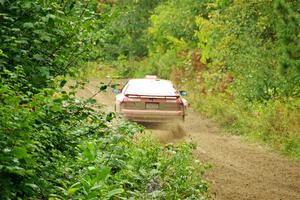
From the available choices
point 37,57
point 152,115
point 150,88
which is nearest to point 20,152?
point 37,57

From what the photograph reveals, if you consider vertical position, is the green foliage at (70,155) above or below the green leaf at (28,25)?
below

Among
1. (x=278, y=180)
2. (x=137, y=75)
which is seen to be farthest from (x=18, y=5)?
(x=137, y=75)

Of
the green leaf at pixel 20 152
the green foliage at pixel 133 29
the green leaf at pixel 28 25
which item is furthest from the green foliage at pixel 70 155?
the green foliage at pixel 133 29

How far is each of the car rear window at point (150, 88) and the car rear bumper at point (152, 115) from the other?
560mm

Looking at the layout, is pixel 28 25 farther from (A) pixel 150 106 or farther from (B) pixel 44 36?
(A) pixel 150 106

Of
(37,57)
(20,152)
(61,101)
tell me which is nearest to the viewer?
(20,152)

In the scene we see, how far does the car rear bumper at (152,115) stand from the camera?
17.2 metres

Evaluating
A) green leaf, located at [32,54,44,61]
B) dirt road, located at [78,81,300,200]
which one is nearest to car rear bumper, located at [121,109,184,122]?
dirt road, located at [78,81,300,200]

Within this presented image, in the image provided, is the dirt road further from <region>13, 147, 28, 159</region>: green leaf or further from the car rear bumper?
<region>13, 147, 28, 159</region>: green leaf

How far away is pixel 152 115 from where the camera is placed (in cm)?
1722

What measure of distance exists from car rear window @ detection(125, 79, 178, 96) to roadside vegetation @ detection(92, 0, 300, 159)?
1366 millimetres

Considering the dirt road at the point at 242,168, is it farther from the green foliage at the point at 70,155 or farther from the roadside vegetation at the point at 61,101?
the roadside vegetation at the point at 61,101

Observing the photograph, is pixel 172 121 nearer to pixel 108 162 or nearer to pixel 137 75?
pixel 108 162

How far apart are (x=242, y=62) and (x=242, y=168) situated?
8.76m
